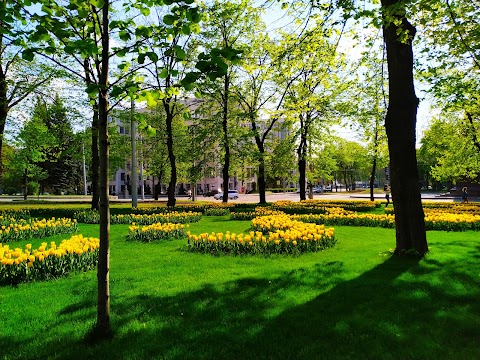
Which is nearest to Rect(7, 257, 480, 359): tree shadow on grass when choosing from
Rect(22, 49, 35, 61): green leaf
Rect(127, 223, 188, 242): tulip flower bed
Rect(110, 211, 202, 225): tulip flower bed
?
Rect(22, 49, 35, 61): green leaf

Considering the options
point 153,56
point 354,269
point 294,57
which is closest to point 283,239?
point 354,269

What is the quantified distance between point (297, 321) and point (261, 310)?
553 mm

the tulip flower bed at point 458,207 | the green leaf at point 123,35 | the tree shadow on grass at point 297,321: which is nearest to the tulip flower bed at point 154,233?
the tree shadow on grass at point 297,321

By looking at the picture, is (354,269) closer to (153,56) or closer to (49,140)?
(153,56)

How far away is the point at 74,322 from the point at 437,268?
6.00m

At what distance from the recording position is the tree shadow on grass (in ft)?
11.6

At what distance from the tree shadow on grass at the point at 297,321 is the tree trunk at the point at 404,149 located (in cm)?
162

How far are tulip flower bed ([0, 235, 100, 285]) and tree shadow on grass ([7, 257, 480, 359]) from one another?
193 cm

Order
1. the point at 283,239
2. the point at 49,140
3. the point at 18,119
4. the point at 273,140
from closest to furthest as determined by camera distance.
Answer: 1. the point at 283,239
2. the point at 18,119
3. the point at 49,140
4. the point at 273,140

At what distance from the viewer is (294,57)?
923 centimetres

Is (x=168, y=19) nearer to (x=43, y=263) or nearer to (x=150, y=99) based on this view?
(x=150, y=99)

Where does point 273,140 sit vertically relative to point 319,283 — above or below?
above

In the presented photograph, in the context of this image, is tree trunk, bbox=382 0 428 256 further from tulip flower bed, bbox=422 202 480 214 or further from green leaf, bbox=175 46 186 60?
tulip flower bed, bbox=422 202 480 214

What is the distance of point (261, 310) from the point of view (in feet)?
15.3
